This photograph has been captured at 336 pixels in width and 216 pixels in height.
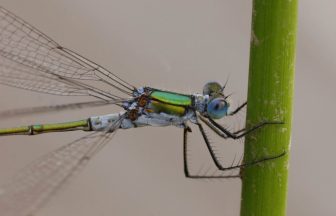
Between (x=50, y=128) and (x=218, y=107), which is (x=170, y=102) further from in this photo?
(x=50, y=128)

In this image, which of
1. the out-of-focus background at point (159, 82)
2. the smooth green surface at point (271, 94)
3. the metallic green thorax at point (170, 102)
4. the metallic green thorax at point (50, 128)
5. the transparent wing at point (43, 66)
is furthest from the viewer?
the out-of-focus background at point (159, 82)

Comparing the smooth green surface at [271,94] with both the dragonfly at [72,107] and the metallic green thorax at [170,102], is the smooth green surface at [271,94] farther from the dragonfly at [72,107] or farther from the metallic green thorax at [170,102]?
the metallic green thorax at [170,102]

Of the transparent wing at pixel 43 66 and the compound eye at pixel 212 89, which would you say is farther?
the transparent wing at pixel 43 66

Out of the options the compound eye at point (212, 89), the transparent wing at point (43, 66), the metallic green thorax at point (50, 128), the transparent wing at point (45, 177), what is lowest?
the transparent wing at point (45, 177)

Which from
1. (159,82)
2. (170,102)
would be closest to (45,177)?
(170,102)

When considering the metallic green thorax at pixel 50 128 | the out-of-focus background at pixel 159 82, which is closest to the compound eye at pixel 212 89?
the metallic green thorax at pixel 50 128

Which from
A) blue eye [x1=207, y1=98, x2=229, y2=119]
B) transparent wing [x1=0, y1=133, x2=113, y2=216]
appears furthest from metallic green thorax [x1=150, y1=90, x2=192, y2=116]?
transparent wing [x1=0, y1=133, x2=113, y2=216]

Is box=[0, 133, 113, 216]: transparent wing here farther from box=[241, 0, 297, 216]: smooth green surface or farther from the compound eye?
box=[241, 0, 297, 216]: smooth green surface

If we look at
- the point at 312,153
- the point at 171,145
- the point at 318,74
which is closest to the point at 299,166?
the point at 312,153
